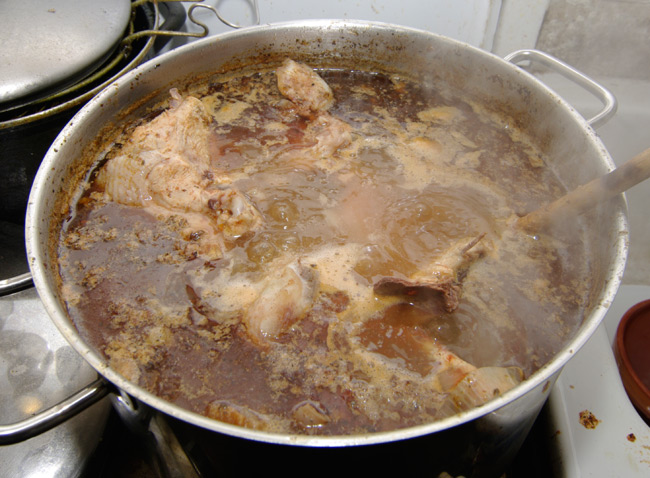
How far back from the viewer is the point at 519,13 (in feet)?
10.4

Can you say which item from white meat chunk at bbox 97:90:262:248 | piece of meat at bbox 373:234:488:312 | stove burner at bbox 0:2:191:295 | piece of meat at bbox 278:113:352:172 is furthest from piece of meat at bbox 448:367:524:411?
stove burner at bbox 0:2:191:295

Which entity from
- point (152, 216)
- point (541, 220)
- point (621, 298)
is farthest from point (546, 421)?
point (152, 216)

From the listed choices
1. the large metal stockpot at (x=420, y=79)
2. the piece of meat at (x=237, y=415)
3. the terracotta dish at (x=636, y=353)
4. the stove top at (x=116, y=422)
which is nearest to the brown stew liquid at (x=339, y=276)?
the piece of meat at (x=237, y=415)

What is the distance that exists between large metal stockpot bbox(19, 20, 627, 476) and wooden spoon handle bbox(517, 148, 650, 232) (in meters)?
0.08

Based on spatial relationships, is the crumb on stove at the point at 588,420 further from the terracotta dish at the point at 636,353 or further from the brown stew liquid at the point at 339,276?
the brown stew liquid at the point at 339,276

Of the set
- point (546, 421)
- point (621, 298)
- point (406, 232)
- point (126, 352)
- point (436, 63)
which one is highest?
point (436, 63)

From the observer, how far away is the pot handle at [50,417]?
115 centimetres

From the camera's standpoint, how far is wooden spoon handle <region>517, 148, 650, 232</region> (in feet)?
4.78

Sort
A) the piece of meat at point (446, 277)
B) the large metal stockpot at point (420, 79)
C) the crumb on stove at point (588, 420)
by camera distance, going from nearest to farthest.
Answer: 1. the large metal stockpot at point (420, 79)
2. the piece of meat at point (446, 277)
3. the crumb on stove at point (588, 420)

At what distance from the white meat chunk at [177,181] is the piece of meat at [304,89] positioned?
1.68 ft

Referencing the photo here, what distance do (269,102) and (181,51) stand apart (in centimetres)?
46

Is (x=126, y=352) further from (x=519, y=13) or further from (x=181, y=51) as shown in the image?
(x=519, y=13)

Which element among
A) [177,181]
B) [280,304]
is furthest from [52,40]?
[280,304]

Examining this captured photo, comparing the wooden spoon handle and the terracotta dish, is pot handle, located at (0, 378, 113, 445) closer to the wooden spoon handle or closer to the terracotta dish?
the wooden spoon handle
